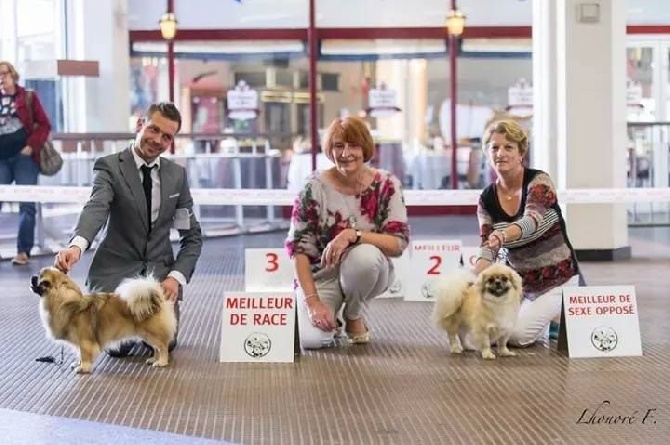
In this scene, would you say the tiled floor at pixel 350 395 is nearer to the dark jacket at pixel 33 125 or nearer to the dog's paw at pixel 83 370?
the dog's paw at pixel 83 370

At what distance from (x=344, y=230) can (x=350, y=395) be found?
84 cm

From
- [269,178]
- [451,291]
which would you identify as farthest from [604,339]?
[269,178]

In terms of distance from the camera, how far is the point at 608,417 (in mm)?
3230

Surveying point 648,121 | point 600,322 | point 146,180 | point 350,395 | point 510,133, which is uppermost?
point 648,121

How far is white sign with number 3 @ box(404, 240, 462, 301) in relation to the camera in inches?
227

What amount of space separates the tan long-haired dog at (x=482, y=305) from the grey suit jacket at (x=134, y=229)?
0.93 m

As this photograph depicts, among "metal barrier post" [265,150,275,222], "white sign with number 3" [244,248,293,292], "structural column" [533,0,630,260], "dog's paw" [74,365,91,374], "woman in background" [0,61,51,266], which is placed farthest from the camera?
"metal barrier post" [265,150,275,222]

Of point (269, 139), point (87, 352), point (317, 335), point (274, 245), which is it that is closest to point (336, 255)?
point (317, 335)

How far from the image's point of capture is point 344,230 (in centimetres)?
425

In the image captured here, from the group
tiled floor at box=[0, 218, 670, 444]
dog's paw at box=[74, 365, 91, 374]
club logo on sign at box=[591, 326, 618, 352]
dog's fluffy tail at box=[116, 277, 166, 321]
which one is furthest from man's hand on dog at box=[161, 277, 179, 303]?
club logo on sign at box=[591, 326, 618, 352]

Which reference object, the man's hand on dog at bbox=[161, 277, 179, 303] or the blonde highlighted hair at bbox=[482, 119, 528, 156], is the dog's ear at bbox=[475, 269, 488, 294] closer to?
the blonde highlighted hair at bbox=[482, 119, 528, 156]

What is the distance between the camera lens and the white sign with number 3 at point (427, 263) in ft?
18.9

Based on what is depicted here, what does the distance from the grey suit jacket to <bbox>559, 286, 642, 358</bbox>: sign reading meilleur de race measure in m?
1.37

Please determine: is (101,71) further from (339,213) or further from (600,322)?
(600,322)
